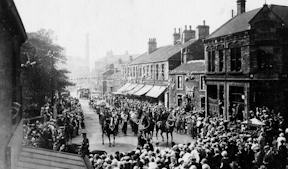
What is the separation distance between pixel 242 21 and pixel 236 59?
347 centimetres

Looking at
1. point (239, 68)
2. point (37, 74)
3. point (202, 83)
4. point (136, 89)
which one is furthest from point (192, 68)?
point (37, 74)

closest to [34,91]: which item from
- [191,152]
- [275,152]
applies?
[191,152]

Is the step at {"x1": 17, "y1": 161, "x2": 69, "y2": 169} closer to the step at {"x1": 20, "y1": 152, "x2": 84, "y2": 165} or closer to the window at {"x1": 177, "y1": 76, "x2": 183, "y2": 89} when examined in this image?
the step at {"x1": 20, "y1": 152, "x2": 84, "y2": 165}

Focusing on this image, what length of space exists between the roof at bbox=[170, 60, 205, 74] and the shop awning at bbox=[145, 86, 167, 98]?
119 inches

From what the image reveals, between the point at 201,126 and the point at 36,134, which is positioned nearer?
the point at 36,134

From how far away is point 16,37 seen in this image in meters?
8.08

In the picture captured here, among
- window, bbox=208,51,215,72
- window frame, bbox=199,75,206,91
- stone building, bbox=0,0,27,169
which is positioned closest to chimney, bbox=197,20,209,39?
window frame, bbox=199,75,206,91

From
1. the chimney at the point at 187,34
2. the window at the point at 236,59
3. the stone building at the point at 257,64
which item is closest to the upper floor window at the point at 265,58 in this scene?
the stone building at the point at 257,64

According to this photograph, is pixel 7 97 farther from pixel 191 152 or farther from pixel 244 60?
pixel 244 60

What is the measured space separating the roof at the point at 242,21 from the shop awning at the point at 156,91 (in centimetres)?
1133

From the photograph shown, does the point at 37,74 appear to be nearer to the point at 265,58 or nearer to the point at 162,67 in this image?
the point at 162,67

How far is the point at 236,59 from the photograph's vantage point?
950 inches

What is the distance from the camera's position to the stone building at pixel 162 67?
36625 mm

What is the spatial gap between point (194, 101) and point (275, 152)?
18.6 metres
